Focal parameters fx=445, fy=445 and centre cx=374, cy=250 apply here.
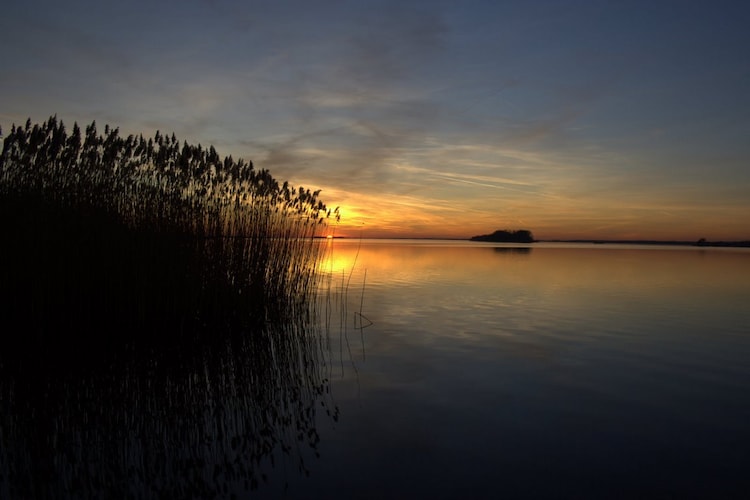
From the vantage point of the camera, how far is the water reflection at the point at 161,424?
3.15 meters

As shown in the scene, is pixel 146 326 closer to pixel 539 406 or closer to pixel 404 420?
pixel 404 420

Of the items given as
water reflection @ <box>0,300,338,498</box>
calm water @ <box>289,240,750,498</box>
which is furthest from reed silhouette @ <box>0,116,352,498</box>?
calm water @ <box>289,240,750,498</box>

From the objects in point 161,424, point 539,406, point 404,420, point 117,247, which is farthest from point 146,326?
point 539,406

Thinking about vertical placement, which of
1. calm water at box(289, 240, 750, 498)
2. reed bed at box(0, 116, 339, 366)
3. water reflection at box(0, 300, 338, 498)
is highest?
reed bed at box(0, 116, 339, 366)

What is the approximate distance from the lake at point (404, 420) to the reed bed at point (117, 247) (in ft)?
3.63

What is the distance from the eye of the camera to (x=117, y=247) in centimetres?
639

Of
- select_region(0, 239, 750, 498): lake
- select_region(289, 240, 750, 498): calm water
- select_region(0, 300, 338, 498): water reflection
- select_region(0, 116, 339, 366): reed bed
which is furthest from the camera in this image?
select_region(0, 116, 339, 366): reed bed

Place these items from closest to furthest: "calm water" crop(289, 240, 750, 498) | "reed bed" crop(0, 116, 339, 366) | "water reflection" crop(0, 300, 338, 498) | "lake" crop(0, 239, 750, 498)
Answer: "water reflection" crop(0, 300, 338, 498), "lake" crop(0, 239, 750, 498), "calm water" crop(289, 240, 750, 498), "reed bed" crop(0, 116, 339, 366)

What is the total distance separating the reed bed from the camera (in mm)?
6035

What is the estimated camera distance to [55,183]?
650 cm

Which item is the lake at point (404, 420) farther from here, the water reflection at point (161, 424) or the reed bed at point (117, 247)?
the reed bed at point (117, 247)

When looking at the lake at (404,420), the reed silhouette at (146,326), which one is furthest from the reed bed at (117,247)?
the lake at (404,420)

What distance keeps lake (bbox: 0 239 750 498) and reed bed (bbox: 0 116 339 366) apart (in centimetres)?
111

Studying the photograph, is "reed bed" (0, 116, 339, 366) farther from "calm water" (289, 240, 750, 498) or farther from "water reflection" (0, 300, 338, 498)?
"calm water" (289, 240, 750, 498)
